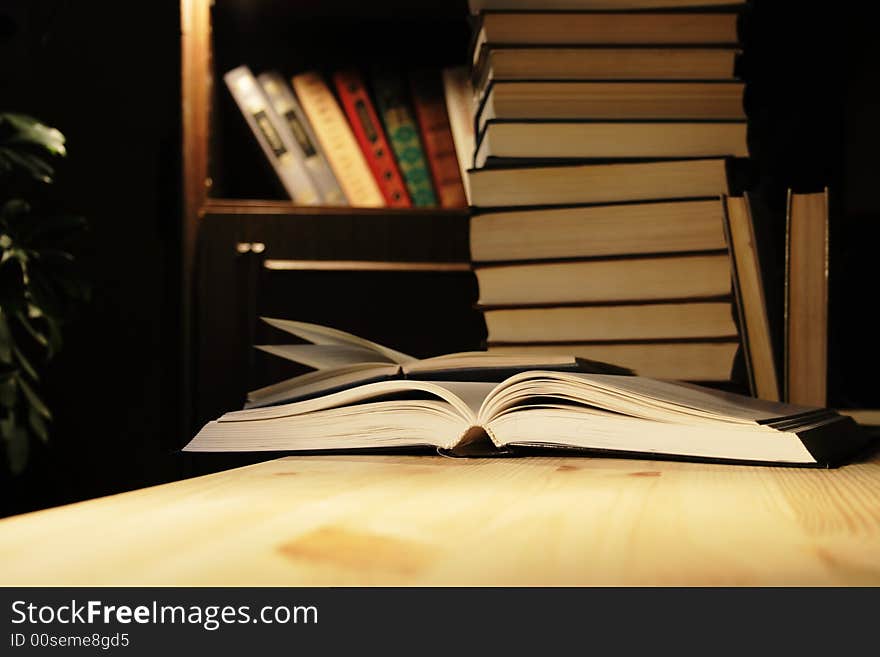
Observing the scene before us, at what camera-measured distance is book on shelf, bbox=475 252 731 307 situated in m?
1.10

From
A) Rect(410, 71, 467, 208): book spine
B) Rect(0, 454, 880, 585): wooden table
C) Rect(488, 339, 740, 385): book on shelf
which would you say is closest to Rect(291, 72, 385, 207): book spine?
Rect(410, 71, 467, 208): book spine

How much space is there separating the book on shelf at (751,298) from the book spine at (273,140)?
0.89 meters

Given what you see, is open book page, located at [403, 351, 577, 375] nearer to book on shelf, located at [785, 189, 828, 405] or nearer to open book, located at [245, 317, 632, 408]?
open book, located at [245, 317, 632, 408]

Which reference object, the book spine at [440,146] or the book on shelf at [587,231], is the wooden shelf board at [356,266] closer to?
the book spine at [440,146]

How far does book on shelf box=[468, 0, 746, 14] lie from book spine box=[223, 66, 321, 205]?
1.95ft

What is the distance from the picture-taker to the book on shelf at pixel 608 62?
1.14 m

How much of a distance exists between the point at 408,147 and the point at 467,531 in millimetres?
1411

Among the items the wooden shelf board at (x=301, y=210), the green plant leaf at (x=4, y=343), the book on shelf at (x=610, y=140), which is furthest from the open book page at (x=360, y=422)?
the green plant leaf at (x=4, y=343)

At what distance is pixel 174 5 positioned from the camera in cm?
163

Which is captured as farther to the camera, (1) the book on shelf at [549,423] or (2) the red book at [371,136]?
(2) the red book at [371,136]

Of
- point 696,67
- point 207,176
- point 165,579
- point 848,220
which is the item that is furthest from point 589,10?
point 165,579

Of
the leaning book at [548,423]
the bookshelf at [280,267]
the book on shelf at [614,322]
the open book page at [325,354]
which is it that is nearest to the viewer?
the leaning book at [548,423]

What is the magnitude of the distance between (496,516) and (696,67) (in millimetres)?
926
